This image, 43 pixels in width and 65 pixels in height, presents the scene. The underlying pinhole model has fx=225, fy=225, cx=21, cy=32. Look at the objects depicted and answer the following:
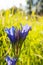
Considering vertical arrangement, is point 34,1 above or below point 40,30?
below

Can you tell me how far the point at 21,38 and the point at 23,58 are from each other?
22.8 inches

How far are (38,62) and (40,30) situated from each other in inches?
10.6

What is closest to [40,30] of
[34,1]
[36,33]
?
[36,33]

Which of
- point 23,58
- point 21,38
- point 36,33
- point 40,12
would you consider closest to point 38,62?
point 23,58

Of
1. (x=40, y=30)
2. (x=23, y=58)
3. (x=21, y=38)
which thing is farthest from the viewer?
(x=40, y=30)

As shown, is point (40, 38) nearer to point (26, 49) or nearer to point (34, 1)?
point (26, 49)

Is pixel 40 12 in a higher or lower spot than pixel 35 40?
lower

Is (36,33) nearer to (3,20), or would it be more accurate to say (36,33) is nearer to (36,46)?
(36,46)

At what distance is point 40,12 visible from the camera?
4504 mm

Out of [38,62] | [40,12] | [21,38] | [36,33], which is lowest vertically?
[40,12]

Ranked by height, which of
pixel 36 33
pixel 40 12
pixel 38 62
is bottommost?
pixel 40 12

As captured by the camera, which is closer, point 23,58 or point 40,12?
point 23,58

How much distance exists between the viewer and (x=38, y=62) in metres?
1.22

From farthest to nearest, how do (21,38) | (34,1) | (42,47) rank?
(34,1) → (42,47) → (21,38)
